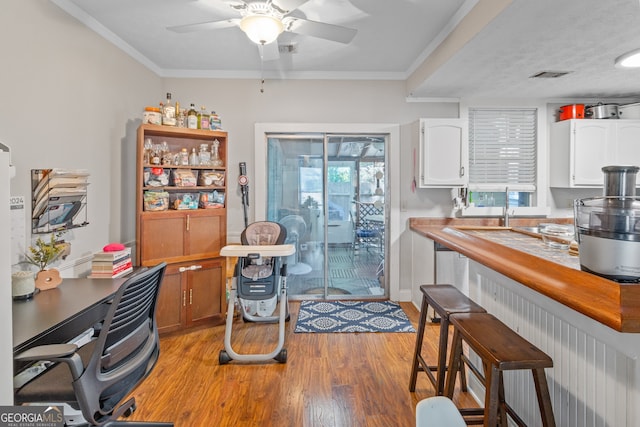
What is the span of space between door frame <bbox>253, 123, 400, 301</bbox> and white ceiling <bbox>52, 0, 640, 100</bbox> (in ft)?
1.83

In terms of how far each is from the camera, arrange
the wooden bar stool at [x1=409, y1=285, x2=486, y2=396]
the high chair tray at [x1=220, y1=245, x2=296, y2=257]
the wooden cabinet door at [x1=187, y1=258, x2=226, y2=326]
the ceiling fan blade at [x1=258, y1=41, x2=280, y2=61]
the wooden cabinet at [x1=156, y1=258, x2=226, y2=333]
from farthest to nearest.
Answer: the wooden cabinet door at [x1=187, y1=258, x2=226, y2=326], the wooden cabinet at [x1=156, y1=258, x2=226, y2=333], the ceiling fan blade at [x1=258, y1=41, x2=280, y2=61], the high chair tray at [x1=220, y1=245, x2=296, y2=257], the wooden bar stool at [x1=409, y1=285, x2=486, y2=396]

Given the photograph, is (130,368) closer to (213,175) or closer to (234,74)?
(213,175)

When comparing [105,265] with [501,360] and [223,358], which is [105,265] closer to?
[223,358]

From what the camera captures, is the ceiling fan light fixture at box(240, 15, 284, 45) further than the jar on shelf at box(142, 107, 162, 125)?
No

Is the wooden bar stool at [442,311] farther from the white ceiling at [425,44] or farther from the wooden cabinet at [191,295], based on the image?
the wooden cabinet at [191,295]

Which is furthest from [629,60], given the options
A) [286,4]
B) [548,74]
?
[286,4]

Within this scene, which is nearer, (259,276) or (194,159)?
(259,276)

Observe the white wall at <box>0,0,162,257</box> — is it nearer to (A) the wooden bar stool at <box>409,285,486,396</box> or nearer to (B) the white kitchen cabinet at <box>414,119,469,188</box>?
(A) the wooden bar stool at <box>409,285,486,396</box>

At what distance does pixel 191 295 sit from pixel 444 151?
9.80 ft

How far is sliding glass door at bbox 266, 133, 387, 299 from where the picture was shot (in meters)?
3.96

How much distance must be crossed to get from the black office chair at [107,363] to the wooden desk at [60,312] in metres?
0.13

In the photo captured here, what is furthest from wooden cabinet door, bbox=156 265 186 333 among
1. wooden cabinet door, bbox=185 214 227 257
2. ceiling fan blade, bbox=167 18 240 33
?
ceiling fan blade, bbox=167 18 240 33

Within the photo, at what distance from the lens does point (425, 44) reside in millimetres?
3096

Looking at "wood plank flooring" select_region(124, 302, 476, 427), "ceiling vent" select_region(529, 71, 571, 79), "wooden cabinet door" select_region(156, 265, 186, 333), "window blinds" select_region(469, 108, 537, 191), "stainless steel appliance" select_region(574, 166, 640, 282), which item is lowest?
"wood plank flooring" select_region(124, 302, 476, 427)
